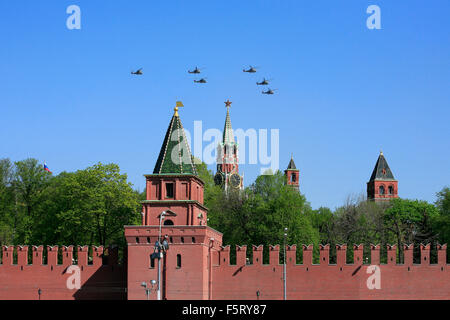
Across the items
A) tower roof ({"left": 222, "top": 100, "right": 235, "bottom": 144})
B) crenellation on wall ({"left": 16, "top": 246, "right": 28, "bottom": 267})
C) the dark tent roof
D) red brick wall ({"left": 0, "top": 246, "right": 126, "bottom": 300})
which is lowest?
red brick wall ({"left": 0, "top": 246, "right": 126, "bottom": 300})

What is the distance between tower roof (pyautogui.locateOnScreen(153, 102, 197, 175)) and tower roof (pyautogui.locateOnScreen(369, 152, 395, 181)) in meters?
120

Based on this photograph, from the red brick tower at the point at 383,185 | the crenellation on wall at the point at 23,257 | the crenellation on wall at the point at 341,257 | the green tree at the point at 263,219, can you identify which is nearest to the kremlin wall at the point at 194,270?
the crenellation on wall at the point at 341,257

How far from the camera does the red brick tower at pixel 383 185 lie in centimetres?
17538

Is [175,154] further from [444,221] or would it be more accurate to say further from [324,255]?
[444,221]

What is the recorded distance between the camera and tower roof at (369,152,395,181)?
176875mm

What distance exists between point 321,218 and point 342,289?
50.7 m

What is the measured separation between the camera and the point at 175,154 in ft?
197

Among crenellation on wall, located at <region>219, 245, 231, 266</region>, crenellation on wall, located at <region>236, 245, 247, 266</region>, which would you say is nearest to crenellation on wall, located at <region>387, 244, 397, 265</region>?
crenellation on wall, located at <region>236, 245, 247, 266</region>

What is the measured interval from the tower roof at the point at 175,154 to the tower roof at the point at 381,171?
120 metres

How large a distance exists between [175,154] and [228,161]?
114 m

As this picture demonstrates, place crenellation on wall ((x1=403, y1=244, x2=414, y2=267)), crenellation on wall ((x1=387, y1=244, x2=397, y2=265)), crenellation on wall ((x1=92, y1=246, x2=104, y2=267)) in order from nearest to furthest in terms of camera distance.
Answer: crenellation on wall ((x1=403, y1=244, x2=414, y2=267))
crenellation on wall ((x1=387, y1=244, x2=397, y2=265))
crenellation on wall ((x1=92, y1=246, x2=104, y2=267))

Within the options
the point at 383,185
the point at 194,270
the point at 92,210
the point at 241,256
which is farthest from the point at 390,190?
the point at 194,270

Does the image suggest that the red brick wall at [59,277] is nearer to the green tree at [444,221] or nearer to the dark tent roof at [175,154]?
the dark tent roof at [175,154]

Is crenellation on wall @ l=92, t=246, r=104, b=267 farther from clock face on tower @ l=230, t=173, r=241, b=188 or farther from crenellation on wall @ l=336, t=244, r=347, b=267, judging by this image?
clock face on tower @ l=230, t=173, r=241, b=188
